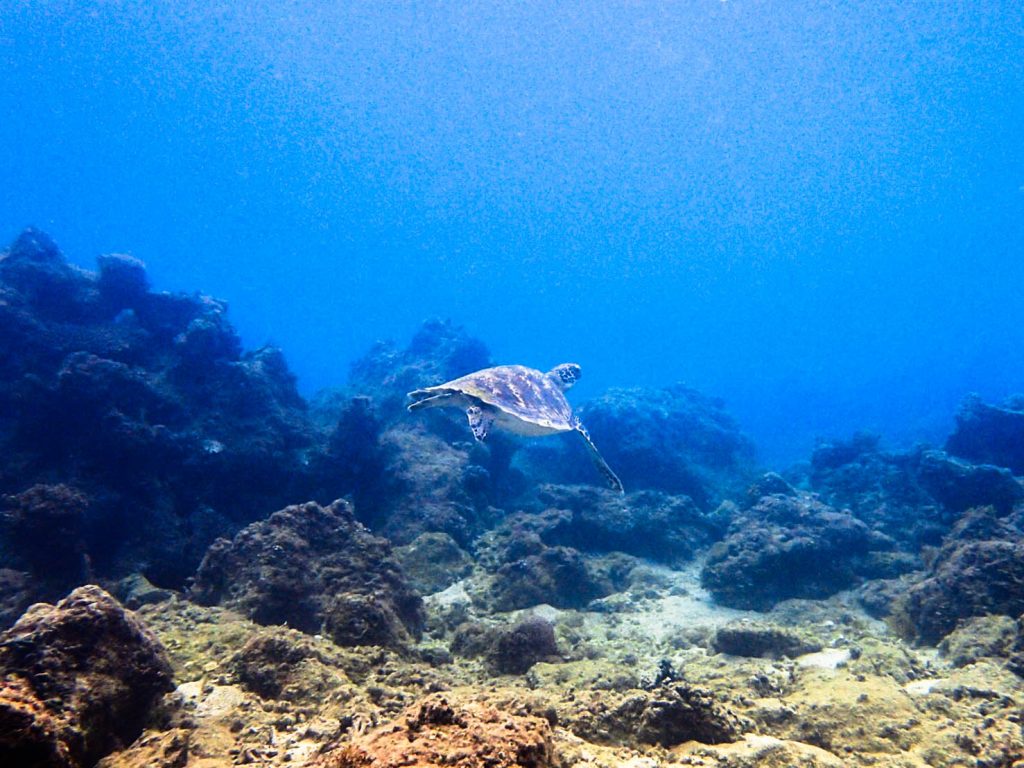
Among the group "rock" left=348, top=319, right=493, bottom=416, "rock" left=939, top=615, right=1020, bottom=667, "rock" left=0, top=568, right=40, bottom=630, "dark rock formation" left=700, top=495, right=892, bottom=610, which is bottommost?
"rock" left=0, top=568, right=40, bottom=630

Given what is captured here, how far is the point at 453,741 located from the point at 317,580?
16.9 ft

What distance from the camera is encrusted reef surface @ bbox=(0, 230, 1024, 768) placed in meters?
3.12

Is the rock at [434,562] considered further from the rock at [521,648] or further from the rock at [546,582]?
the rock at [521,648]

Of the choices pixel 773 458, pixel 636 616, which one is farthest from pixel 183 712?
pixel 773 458

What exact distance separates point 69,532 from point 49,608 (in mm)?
6699

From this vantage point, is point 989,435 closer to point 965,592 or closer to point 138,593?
point 965,592

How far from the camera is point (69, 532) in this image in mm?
8211

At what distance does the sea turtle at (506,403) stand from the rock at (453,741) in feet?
17.3

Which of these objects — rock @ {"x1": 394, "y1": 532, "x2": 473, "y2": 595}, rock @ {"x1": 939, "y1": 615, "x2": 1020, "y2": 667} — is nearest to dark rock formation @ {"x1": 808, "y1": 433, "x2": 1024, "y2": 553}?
rock @ {"x1": 939, "y1": 615, "x2": 1020, "y2": 667}

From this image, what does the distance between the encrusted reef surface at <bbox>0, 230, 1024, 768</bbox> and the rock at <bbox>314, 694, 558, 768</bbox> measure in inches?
0.5

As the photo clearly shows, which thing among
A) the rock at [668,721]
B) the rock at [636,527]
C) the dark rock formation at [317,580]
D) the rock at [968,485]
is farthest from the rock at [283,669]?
the rock at [968,485]

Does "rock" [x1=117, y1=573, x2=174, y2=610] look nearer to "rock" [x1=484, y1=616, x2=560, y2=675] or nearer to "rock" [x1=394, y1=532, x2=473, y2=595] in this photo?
"rock" [x1=394, y1=532, x2=473, y2=595]

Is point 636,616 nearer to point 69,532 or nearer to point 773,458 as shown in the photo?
point 69,532

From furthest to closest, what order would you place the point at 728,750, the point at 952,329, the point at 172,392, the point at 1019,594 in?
the point at 952,329 → the point at 172,392 → the point at 1019,594 → the point at 728,750
